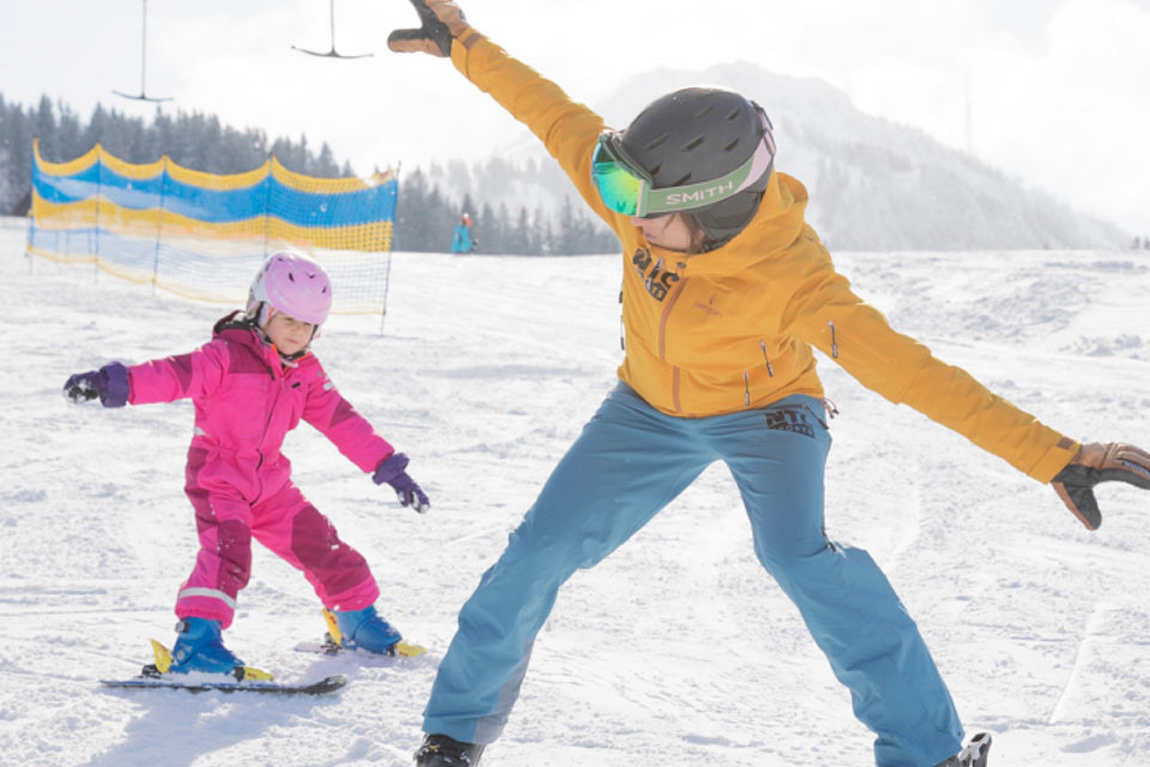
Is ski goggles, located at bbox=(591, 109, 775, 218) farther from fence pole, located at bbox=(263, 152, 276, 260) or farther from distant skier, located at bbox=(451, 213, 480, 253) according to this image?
distant skier, located at bbox=(451, 213, 480, 253)

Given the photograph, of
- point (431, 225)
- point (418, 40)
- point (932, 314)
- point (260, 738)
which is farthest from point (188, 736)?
point (431, 225)

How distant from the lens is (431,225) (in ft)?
257

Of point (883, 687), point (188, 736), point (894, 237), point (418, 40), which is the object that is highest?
point (894, 237)

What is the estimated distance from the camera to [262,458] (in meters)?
3.51

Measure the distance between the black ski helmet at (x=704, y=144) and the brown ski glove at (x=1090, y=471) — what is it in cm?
91

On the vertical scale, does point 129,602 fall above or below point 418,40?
below

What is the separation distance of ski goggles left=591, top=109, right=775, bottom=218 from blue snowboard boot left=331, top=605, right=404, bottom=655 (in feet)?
6.05

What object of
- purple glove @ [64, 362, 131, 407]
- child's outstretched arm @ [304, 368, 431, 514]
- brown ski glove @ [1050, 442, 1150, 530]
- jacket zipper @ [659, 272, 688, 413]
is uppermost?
jacket zipper @ [659, 272, 688, 413]

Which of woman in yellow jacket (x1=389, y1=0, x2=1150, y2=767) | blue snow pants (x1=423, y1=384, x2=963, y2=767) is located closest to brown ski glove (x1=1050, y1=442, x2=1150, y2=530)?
woman in yellow jacket (x1=389, y1=0, x2=1150, y2=767)

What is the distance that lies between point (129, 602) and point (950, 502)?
416 centimetres

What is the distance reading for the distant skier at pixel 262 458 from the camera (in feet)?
10.8

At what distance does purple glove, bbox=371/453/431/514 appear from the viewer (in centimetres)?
353

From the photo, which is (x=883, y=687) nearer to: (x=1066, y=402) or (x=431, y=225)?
(x=1066, y=402)

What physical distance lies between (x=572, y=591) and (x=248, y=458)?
144cm
